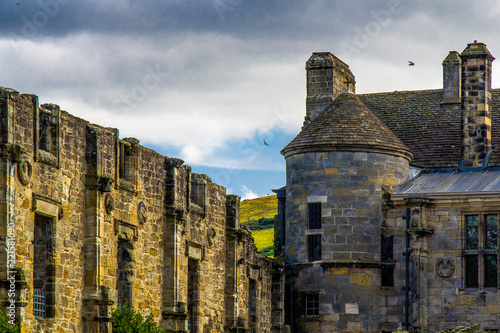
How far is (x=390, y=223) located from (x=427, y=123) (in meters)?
5.78

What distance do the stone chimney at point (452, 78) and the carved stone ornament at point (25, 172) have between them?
846 inches

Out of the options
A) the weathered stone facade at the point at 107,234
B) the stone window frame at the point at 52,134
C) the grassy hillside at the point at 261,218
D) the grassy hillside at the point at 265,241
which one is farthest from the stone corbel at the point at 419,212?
the grassy hillside at the point at 261,218

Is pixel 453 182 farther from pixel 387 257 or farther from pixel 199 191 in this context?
pixel 199 191

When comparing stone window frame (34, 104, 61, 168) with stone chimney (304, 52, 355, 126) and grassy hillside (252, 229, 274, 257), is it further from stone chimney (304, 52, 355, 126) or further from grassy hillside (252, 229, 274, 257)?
grassy hillside (252, 229, 274, 257)

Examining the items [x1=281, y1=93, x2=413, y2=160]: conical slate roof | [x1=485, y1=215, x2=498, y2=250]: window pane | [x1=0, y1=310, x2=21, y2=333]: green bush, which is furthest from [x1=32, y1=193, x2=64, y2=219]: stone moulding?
[x1=485, y1=215, x2=498, y2=250]: window pane

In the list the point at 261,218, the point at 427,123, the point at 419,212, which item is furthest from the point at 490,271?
the point at 261,218

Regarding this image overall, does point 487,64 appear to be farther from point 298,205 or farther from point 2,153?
point 2,153

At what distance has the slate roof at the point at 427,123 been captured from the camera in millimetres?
41219

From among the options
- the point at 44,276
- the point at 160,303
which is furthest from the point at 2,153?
the point at 160,303

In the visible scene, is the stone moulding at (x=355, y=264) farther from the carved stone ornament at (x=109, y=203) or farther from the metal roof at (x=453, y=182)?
the carved stone ornament at (x=109, y=203)

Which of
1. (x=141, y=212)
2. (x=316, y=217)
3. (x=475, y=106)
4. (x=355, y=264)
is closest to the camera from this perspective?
(x=141, y=212)

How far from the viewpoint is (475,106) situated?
133 ft

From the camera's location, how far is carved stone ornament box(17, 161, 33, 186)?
25.1 m

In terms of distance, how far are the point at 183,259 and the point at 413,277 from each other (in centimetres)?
819
